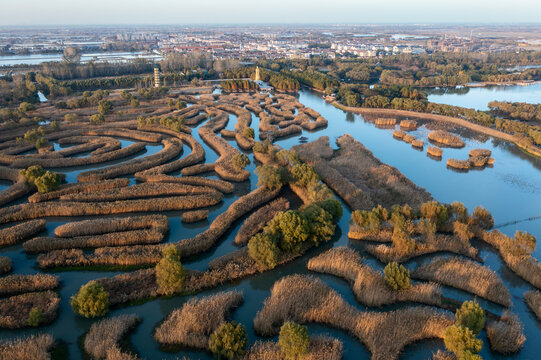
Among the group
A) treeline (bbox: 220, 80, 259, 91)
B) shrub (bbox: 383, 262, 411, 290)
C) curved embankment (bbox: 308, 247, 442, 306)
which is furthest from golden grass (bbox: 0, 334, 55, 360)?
treeline (bbox: 220, 80, 259, 91)

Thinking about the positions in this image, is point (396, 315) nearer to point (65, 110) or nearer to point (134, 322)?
point (134, 322)

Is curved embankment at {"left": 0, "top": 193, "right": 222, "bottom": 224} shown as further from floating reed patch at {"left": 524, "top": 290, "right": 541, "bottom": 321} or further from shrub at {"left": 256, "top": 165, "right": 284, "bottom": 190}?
floating reed patch at {"left": 524, "top": 290, "right": 541, "bottom": 321}

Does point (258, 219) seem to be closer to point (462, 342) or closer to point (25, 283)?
point (25, 283)

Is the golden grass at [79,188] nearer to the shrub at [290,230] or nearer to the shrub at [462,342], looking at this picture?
the shrub at [290,230]

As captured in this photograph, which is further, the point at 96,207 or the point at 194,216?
the point at 96,207

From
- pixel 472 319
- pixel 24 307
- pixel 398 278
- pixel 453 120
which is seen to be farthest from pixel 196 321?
pixel 453 120

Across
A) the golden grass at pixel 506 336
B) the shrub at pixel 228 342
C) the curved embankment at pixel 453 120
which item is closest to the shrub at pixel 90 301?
the shrub at pixel 228 342
